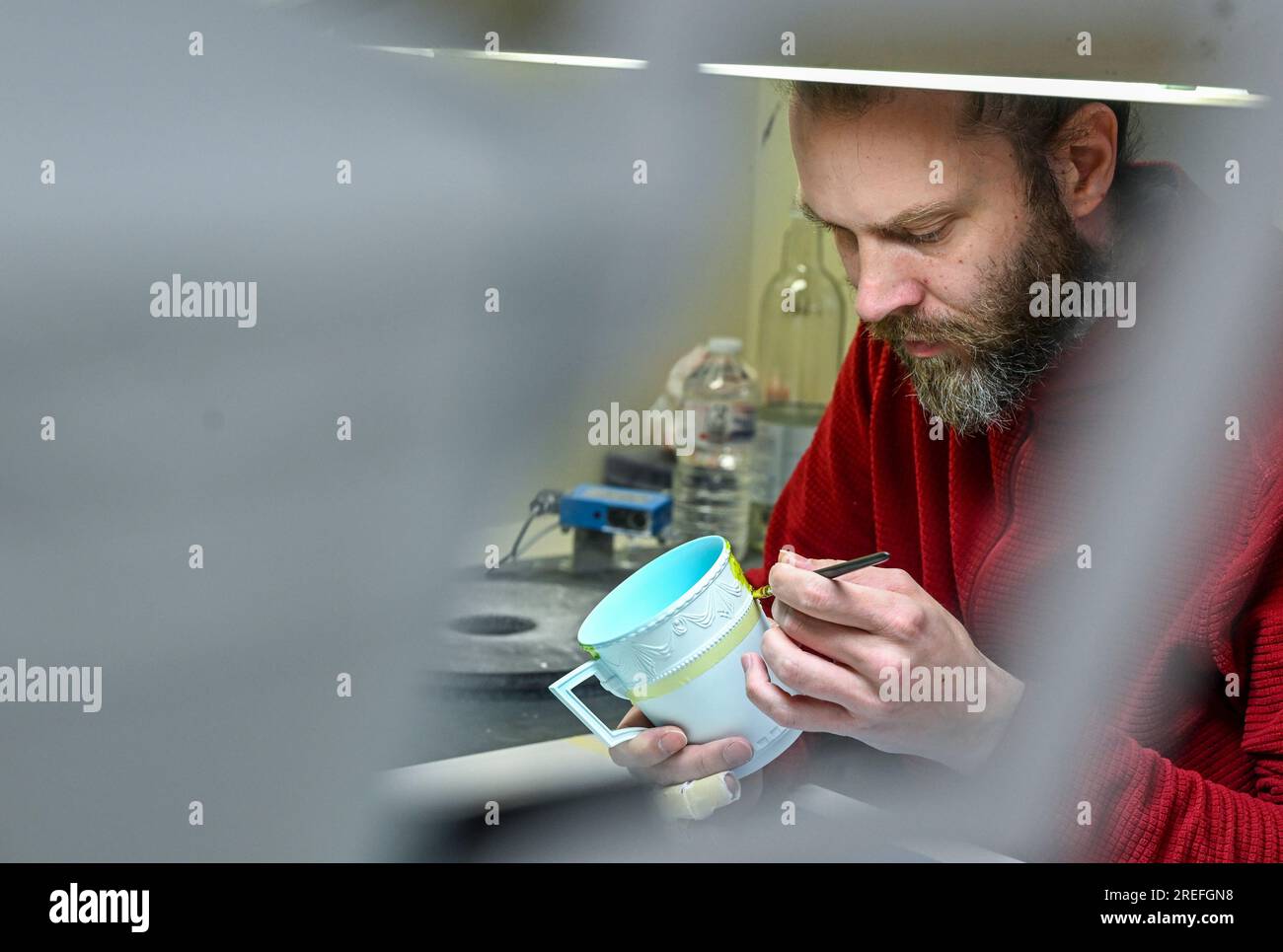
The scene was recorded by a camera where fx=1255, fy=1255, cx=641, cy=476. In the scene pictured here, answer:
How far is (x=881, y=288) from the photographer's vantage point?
0.79 meters

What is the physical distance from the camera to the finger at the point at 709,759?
2.33 ft

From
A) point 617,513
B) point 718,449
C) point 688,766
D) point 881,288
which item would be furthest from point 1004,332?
point 718,449

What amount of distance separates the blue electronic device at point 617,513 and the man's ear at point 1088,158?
0.62 meters

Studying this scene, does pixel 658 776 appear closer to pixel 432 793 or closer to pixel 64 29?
pixel 432 793

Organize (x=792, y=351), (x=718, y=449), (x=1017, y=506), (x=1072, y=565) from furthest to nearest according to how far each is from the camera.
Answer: (x=792, y=351)
(x=718, y=449)
(x=1017, y=506)
(x=1072, y=565)

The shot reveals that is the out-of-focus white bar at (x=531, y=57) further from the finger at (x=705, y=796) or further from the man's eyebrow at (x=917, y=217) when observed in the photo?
the finger at (x=705, y=796)

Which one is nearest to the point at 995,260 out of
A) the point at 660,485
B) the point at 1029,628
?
the point at 1029,628

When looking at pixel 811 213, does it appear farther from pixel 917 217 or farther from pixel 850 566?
pixel 850 566

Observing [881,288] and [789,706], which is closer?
[789,706]

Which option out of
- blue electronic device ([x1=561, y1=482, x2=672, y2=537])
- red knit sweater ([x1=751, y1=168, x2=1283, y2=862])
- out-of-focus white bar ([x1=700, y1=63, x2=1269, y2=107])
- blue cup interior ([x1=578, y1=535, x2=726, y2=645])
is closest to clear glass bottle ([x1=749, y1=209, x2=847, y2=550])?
blue electronic device ([x1=561, y1=482, x2=672, y2=537])

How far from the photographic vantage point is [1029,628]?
0.83 m

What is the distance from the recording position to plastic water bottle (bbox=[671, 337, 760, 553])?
1553mm

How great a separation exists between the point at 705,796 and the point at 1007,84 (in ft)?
1.36
